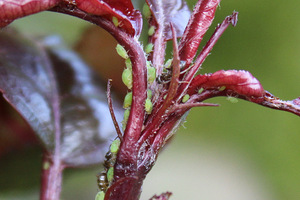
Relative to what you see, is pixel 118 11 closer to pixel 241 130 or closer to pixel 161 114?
pixel 161 114

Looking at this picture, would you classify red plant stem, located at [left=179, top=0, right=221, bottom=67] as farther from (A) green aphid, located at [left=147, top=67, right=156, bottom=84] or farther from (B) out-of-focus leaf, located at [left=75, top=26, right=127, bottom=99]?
(B) out-of-focus leaf, located at [left=75, top=26, right=127, bottom=99]

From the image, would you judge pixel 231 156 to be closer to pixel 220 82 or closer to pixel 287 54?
pixel 287 54

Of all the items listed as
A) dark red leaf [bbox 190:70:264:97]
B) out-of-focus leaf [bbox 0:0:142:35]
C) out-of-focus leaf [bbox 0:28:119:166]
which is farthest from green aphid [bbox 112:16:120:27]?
out-of-focus leaf [bbox 0:28:119:166]

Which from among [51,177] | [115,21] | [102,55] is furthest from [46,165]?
[115,21]

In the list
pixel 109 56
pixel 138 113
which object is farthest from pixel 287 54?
pixel 138 113

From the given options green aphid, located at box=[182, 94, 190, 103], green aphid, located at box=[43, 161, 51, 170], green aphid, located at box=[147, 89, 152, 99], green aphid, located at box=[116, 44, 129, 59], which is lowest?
green aphid, located at box=[182, 94, 190, 103]

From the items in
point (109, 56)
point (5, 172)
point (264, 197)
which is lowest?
point (264, 197)
